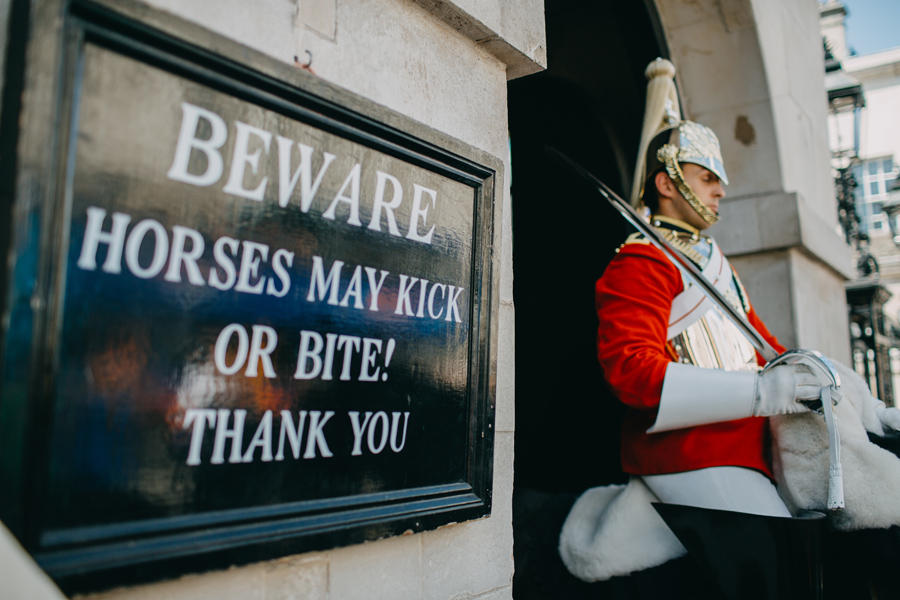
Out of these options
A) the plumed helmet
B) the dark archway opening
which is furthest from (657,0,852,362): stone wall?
the plumed helmet

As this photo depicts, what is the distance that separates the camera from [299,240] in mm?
1140

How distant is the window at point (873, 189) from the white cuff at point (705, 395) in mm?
20025

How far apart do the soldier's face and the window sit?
19.3 metres

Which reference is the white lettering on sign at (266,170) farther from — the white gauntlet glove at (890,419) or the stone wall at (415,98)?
the white gauntlet glove at (890,419)

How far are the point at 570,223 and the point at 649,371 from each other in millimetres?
2460

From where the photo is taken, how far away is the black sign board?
840 mm

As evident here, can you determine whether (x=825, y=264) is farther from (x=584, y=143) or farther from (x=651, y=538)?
(x=651, y=538)

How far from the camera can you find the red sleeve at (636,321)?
6.04 feet

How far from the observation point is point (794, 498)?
181 centimetres

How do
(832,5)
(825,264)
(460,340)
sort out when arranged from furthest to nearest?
(832,5) < (825,264) < (460,340)

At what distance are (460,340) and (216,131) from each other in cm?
74

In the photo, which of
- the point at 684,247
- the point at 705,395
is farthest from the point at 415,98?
the point at 684,247

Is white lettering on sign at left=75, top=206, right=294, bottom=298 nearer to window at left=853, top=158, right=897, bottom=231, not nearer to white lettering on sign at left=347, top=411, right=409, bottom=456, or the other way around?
white lettering on sign at left=347, top=411, right=409, bottom=456

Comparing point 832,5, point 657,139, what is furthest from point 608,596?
point 832,5
